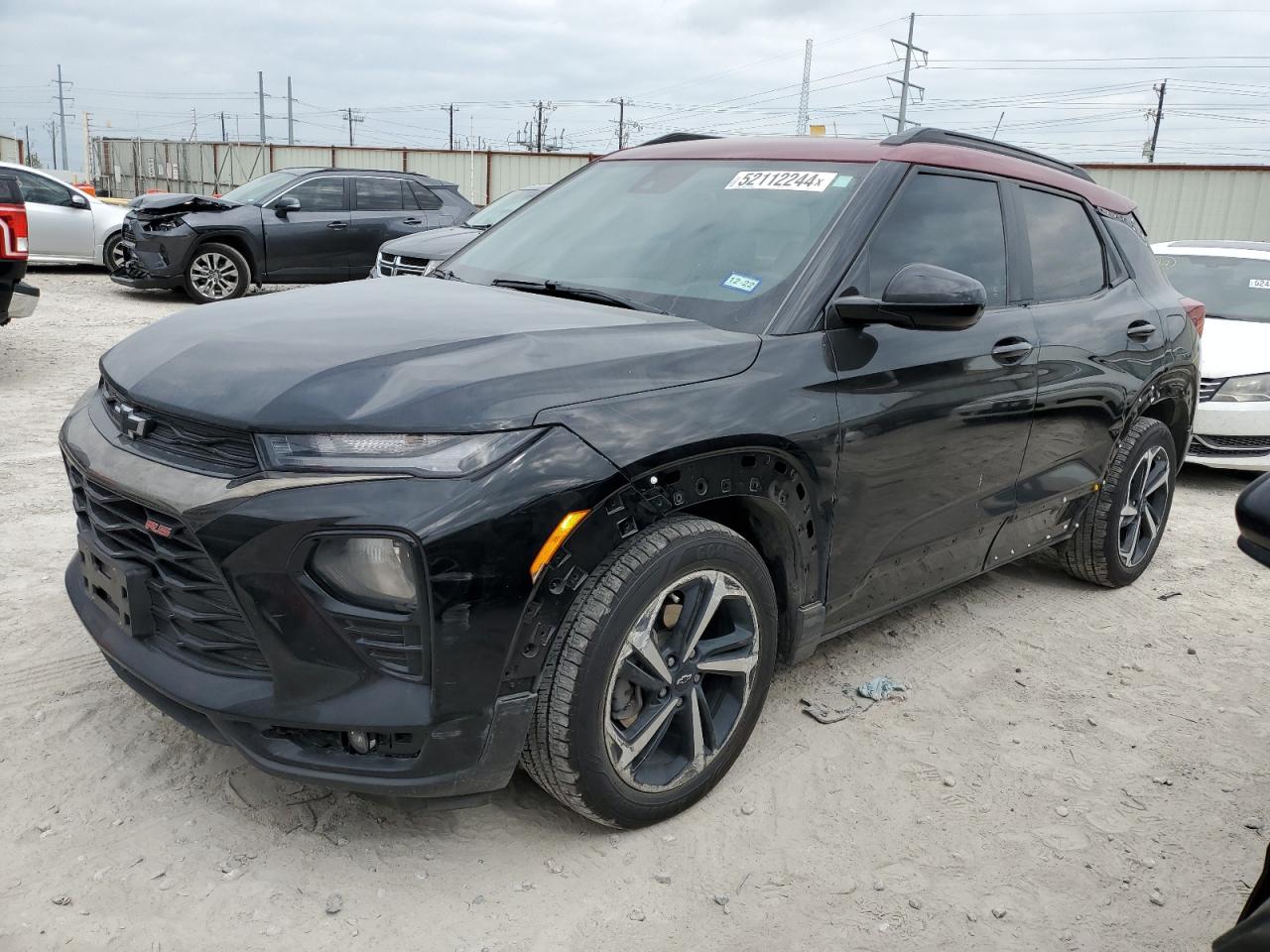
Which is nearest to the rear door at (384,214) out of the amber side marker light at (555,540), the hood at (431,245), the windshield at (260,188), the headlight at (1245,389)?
the windshield at (260,188)

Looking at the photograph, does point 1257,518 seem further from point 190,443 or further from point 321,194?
point 321,194

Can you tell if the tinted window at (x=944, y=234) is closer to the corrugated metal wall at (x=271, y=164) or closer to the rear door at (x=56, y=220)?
the rear door at (x=56, y=220)

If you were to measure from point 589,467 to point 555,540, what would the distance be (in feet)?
0.61

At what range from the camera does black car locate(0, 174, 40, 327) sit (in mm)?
7227

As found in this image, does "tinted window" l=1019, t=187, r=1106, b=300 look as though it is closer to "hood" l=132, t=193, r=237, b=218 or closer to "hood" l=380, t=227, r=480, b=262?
"hood" l=380, t=227, r=480, b=262

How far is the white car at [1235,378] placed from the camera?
6.84 m

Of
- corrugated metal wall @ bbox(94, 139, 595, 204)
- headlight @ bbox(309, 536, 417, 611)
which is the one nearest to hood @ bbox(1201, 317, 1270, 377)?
headlight @ bbox(309, 536, 417, 611)

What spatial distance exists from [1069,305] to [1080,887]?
2.24 metres

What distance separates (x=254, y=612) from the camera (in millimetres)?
2236

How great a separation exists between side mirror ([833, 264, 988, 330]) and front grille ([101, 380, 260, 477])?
166 centimetres

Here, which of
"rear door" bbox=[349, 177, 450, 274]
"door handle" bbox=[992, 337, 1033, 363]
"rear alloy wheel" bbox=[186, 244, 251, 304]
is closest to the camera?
"door handle" bbox=[992, 337, 1033, 363]

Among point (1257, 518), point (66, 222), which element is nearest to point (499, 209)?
point (66, 222)

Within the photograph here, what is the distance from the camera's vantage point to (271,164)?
101ft

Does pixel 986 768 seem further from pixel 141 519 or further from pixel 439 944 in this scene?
pixel 141 519
